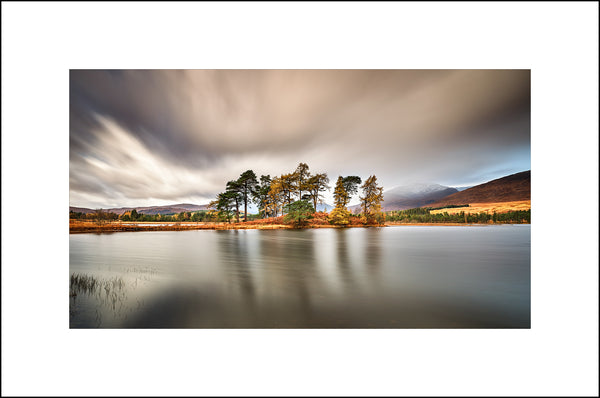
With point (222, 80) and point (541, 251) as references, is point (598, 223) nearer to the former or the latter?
point (541, 251)

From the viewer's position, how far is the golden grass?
17.0ft

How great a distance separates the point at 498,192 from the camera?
6012 millimetres

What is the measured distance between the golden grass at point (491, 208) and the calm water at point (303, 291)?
169cm

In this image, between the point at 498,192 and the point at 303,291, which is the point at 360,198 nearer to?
the point at 498,192

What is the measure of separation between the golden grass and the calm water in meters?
1.69

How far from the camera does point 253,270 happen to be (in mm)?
3523

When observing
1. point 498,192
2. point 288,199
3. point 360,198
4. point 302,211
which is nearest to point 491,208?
point 498,192

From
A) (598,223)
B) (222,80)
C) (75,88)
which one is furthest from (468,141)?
(75,88)

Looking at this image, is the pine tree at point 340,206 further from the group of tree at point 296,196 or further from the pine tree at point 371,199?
the pine tree at point 371,199

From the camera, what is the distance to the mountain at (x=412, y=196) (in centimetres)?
702

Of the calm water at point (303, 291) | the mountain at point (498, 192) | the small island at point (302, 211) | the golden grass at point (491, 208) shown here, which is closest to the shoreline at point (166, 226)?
the small island at point (302, 211)

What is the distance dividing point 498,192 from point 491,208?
133 cm

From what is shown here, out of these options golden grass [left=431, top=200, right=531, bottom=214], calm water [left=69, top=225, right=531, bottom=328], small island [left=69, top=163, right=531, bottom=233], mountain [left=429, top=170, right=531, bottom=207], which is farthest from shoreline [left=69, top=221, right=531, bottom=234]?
calm water [left=69, top=225, right=531, bottom=328]

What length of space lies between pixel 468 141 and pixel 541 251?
11.8 ft
